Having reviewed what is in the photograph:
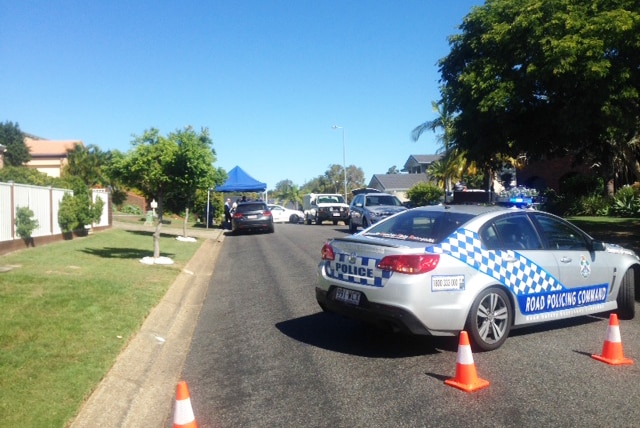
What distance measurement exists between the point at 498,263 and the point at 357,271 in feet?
4.81

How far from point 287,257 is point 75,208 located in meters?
7.77

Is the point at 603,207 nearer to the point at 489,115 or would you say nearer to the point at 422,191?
the point at 489,115

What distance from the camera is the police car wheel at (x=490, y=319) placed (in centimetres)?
593

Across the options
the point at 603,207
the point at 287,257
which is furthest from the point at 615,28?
the point at 603,207

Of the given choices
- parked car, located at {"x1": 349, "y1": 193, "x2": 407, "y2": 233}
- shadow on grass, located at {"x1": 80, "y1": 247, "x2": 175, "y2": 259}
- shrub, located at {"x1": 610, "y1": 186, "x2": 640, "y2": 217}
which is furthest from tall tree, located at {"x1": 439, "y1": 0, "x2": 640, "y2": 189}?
shadow on grass, located at {"x1": 80, "y1": 247, "x2": 175, "y2": 259}

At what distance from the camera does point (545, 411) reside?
4570mm

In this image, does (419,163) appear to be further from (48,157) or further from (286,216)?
(48,157)

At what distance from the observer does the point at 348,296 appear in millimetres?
6281

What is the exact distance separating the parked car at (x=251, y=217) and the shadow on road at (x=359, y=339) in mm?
19434

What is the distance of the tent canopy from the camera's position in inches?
1260

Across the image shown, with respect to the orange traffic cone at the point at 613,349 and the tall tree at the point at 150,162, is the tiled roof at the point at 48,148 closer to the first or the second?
the tall tree at the point at 150,162

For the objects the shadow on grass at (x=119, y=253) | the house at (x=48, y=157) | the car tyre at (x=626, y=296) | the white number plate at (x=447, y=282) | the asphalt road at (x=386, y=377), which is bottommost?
the asphalt road at (x=386, y=377)

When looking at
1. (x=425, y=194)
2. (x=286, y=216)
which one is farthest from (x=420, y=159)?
(x=286, y=216)

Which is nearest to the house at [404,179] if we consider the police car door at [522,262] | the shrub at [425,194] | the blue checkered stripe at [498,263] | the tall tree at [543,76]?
the shrub at [425,194]
